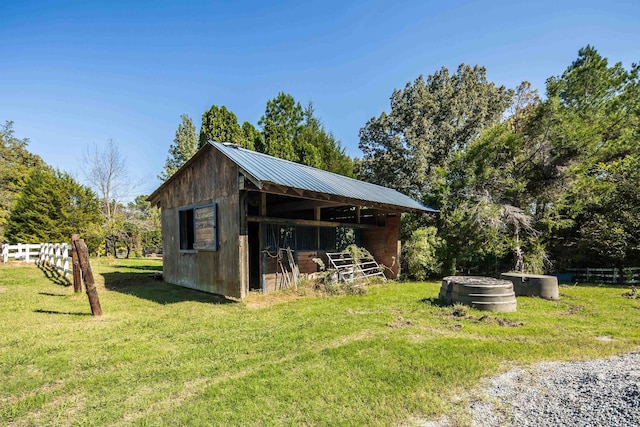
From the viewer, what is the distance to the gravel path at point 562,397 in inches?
90.4

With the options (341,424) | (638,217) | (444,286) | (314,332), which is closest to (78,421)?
(341,424)

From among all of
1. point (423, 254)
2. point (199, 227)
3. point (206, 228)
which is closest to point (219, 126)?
point (199, 227)

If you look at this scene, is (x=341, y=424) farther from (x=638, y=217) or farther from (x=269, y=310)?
(x=638, y=217)

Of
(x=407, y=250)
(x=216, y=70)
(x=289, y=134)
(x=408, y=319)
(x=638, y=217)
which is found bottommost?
(x=408, y=319)

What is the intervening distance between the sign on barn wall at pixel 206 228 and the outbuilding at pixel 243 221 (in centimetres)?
2

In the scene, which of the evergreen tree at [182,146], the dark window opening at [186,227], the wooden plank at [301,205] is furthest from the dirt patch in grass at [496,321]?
the evergreen tree at [182,146]

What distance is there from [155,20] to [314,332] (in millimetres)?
10596

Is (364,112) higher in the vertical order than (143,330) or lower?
higher

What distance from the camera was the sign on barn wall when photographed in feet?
24.4

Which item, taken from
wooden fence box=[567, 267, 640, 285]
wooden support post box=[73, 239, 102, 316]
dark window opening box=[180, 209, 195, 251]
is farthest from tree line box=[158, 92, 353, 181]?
wooden fence box=[567, 267, 640, 285]

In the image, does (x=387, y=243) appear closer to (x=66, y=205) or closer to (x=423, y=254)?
(x=423, y=254)

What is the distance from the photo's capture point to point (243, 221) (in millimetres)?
6832

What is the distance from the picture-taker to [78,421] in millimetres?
2400

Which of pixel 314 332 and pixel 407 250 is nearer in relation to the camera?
pixel 314 332
